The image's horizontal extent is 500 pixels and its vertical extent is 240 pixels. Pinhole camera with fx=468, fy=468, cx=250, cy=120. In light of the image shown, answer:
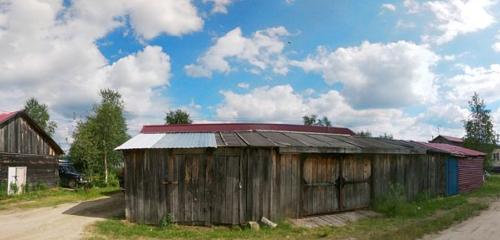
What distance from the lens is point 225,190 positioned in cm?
1490

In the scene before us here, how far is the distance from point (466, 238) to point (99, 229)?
10.7 m

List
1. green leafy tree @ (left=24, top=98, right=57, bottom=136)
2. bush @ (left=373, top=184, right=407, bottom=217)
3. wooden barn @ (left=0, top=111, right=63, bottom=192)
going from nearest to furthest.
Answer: bush @ (left=373, top=184, right=407, bottom=217), wooden barn @ (left=0, top=111, right=63, bottom=192), green leafy tree @ (left=24, top=98, right=57, bottom=136)

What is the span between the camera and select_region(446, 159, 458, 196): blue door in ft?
86.1

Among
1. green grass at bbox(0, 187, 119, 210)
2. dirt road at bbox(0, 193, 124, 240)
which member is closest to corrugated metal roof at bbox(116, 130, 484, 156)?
dirt road at bbox(0, 193, 124, 240)

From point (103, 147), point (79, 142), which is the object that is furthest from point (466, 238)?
point (103, 147)

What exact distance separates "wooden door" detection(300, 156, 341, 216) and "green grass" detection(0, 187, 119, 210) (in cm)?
1336

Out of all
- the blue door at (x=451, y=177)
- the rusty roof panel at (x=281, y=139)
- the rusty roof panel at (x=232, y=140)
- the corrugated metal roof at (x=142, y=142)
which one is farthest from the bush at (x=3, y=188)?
the blue door at (x=451, y=177)

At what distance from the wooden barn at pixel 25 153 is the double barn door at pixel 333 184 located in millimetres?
19444

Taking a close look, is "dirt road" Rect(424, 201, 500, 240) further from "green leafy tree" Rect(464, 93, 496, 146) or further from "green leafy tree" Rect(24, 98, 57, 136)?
"green leafy tree" Rect(24, 98, 57, 136)

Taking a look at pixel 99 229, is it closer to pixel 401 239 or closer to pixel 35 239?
pixel 35 239

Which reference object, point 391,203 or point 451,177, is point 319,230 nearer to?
point 391,203

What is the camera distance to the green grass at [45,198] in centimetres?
2302

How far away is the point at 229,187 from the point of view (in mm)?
14867

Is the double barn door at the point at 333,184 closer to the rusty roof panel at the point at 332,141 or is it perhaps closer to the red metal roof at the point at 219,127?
the rusty roof panel at the point at 332,141
